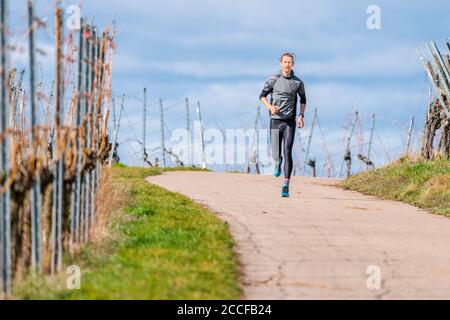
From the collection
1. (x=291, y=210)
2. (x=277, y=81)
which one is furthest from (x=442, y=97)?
(x=291, y=210)

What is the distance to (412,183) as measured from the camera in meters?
16.9

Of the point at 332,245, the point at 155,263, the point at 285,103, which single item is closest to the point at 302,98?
the point at 285,103

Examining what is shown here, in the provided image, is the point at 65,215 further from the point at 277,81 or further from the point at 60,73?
the point at 277,81

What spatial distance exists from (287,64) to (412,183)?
166 inches

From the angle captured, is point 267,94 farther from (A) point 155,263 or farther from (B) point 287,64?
(A) point 155,263

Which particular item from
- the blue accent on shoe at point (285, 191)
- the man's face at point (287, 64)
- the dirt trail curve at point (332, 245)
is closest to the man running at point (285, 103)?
the man's face at point (287, 64)

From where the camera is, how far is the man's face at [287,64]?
14.2 m

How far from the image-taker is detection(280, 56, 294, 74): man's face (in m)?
14.2

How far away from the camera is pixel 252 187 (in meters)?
17.3

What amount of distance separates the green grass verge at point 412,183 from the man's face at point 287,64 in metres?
3.28

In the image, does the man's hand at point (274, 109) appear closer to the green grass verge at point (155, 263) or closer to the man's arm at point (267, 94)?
the man's arm at point (267, 94)

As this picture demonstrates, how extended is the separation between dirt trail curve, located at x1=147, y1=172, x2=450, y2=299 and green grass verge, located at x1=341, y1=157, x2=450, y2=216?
1.77 ft
